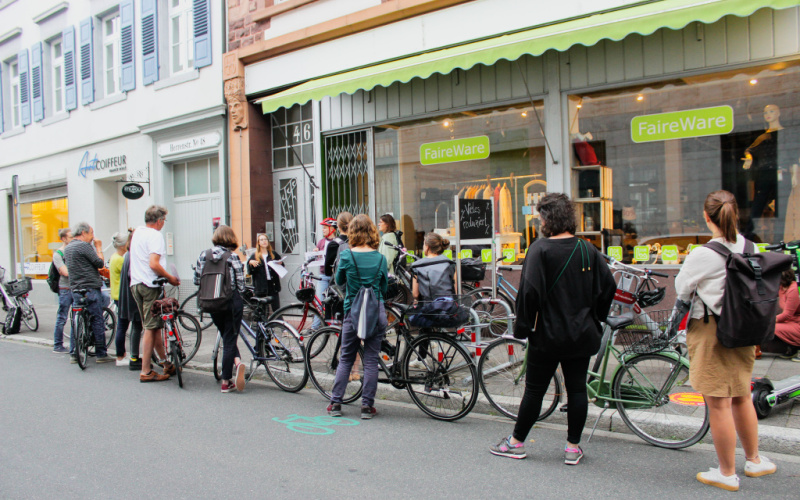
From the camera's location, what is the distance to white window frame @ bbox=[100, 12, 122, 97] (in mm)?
15047

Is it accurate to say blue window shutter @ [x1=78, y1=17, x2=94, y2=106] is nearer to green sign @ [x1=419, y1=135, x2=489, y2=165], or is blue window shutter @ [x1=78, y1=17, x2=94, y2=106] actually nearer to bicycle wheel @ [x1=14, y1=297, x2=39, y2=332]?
bicycle wheel @ [x1=14, y1=297, x2=39, y2=332]

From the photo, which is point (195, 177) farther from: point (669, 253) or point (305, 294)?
Answer: point (669, 253)

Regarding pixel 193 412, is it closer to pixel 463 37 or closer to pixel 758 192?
pixel 463 37

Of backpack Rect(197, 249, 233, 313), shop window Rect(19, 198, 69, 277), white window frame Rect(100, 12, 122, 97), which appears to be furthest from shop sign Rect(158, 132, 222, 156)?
backpack Rect(197, 249, 233, 313)

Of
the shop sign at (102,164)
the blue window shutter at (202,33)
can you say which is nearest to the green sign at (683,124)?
the blue window shutter at (202,33)

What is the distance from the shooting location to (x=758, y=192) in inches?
295

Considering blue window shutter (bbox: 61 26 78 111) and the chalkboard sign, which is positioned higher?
blue window shutter (bbox: 61 26 78 111)

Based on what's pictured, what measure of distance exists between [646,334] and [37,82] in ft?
60.6

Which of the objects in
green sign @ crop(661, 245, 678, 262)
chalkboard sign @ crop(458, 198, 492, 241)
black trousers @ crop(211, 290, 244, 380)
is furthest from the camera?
green sign @ crop(661, 245, 678, 262)

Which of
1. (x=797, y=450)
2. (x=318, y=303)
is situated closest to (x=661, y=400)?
(x=797, y=450)

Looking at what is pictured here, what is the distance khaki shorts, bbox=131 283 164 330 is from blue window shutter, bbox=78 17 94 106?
33.4 feet

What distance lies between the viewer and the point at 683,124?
7.81 meters

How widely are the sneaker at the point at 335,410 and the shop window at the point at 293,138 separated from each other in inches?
256

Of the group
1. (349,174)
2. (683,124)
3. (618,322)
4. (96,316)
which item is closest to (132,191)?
(349,174)
